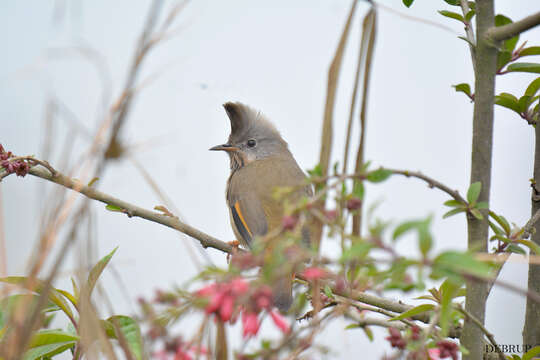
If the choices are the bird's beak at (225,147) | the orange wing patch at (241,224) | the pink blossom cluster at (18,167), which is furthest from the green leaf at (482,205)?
the bird's beak at (225,147)

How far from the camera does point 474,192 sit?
0.90m

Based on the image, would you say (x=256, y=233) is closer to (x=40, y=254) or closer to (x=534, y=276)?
(x=534, y=276)

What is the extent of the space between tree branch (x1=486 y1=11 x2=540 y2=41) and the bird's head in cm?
223

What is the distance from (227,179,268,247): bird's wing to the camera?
2240 millimetres

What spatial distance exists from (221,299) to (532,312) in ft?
3.27

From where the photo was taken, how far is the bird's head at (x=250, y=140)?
3.13 meters

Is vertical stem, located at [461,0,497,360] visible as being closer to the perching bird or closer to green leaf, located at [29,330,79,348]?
green leaf, located at [29,330,79,348]

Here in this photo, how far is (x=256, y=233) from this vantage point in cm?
223

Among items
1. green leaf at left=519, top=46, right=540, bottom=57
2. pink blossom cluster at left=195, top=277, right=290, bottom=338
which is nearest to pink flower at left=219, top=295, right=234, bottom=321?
pink blossom cluster at left=195, top=277, right=290, bottom=338

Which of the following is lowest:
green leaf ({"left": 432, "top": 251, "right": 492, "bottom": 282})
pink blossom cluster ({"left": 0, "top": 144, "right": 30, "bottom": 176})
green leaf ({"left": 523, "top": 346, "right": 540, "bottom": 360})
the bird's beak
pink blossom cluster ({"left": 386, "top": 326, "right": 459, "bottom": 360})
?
green leaf ({"left": 523, "top": 346, "right": 540, "bottom": 360})

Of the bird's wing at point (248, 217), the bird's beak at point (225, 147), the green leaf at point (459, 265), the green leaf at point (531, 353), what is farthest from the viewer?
the bird's beak at point (225, 147)

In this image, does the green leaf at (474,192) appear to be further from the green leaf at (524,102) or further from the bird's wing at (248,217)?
the bird's wing at (248,217)

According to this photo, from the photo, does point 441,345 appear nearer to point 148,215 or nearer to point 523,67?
point 523,67

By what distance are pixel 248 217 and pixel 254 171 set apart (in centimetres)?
51
